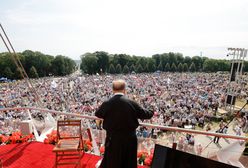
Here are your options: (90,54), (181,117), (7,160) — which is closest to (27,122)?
(7,160)

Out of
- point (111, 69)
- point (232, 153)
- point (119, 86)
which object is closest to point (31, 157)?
point (119, 86)

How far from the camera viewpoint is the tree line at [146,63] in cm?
8994

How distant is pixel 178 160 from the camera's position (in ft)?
8.20

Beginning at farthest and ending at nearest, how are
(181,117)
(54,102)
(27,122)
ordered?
1. (54,102)
2. (181,117)
3. (27,122)

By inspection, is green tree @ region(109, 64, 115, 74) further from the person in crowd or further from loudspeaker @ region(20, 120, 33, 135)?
the person in crowd

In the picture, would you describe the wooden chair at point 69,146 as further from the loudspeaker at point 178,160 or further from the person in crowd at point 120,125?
the loudspeaker at point 178,160

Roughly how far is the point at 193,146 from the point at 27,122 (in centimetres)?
431

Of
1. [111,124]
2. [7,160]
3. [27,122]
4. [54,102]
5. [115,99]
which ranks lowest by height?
[54,102]

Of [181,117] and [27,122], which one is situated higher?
[27,122]

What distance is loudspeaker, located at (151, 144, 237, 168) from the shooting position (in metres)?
2.34

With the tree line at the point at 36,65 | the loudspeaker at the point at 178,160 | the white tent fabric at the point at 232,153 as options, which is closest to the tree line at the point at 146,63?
the tree line at the point at 36,65

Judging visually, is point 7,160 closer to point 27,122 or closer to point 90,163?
point 27,122

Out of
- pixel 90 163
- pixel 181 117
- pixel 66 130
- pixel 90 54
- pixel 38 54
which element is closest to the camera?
pixel 90 163

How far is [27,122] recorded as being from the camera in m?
5.40
